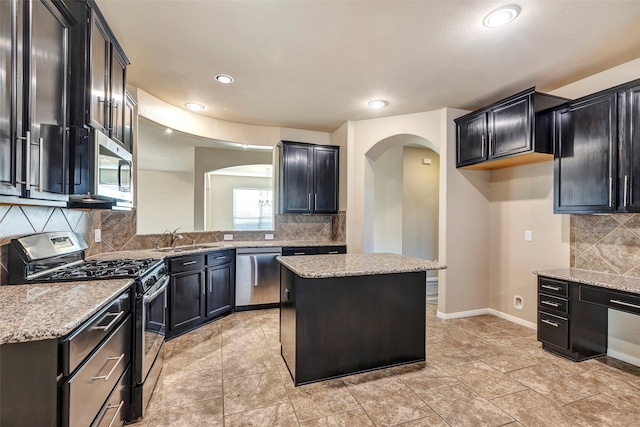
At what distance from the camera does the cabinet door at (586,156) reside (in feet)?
8.23

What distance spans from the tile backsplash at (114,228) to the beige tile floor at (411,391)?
4.03ft

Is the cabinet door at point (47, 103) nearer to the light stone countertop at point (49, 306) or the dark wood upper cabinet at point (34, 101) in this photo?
the dark wood upper cabinet at point (34, 101)

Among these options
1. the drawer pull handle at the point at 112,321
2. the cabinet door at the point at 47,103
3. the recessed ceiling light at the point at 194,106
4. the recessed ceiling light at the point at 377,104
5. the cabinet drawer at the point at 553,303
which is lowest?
the cabinet drawer at the point at 553,303

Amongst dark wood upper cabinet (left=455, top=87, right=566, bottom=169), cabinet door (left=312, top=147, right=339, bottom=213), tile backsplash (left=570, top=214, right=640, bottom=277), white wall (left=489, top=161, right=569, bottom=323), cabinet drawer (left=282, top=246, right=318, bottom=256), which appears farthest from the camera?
cabinet door (left=312, top=147, right=339, bottom=213)

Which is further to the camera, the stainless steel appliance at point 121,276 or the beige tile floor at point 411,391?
the beige tile floor at point 411,391

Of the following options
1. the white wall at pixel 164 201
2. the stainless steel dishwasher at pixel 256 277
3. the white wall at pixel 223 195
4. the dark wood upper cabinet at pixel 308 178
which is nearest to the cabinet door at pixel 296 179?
the dark wood upper cabinet at pixel 308 178

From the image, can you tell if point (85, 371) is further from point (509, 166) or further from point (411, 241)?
point (411, 241)

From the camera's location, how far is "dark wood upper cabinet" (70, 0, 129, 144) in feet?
5.64

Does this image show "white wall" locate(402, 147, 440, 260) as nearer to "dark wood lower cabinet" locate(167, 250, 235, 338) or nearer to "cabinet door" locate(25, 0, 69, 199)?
"dark wood lower cabinet" locate(167, 250, 235, 338)

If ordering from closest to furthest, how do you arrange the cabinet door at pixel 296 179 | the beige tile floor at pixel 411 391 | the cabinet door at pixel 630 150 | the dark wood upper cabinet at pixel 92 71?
the dark wood upper cabinet at pixel 92 71
the beige tile floor at pixel 411 391
the cabinet door at pixel 630 150
the cabinet door at pixel 296 179

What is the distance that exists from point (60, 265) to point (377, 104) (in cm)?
348

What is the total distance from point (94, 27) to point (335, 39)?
5.30 ft

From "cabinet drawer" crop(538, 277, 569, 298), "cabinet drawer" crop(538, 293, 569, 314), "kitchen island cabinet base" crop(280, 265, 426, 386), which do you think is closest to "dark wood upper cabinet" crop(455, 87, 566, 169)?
"cabinet drawer" crop(538, 277, 569, 298)

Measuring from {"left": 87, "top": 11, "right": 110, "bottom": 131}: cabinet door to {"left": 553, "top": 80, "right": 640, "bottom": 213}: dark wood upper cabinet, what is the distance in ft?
12.8
